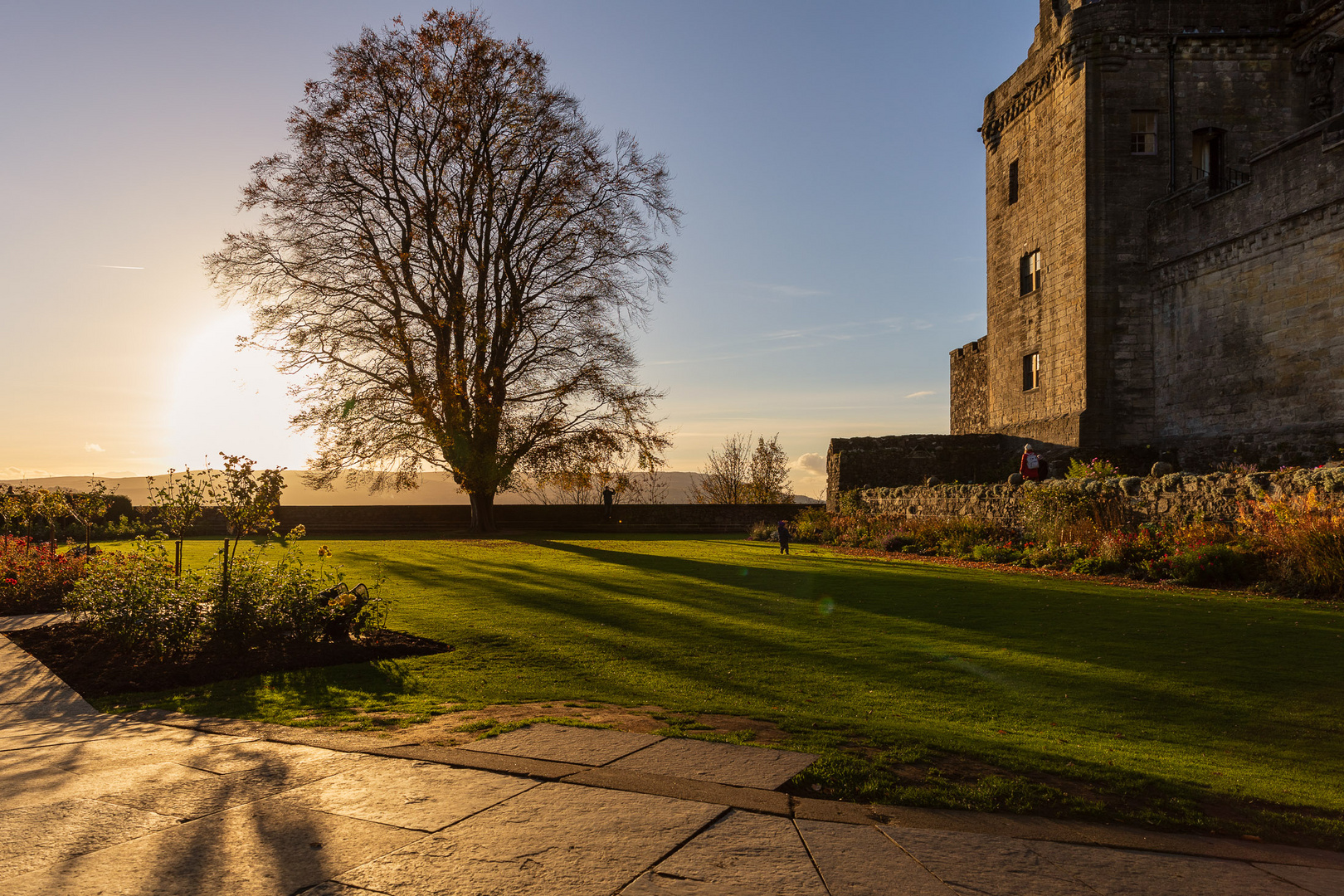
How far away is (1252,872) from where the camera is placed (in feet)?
10.8

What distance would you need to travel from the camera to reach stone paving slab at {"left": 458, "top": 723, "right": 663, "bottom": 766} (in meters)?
4.53

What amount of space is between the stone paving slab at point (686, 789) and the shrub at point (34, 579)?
11542 mm

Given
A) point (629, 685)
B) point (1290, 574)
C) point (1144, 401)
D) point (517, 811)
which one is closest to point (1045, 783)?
point (517, 811)

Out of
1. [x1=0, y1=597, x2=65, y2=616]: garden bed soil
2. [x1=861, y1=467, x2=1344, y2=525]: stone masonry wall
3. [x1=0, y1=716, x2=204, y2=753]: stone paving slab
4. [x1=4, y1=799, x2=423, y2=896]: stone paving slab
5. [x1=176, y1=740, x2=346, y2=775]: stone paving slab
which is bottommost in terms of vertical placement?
[x1=0, y1=597, x2=65, y2=616]: garden bed soil

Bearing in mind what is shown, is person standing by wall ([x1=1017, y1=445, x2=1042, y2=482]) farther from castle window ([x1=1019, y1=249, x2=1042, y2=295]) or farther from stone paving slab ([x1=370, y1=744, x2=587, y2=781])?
stone paving slab ([x1=370, y1=744, x2=587, y2=781])

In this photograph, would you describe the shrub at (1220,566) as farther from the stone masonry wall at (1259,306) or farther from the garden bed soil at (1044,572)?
the stone masonry wall at (1259,306)

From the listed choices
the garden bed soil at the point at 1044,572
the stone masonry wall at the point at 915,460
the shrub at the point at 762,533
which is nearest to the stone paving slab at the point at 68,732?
the garden bed soil at the point at 1044,572

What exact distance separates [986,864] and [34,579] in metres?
14.6

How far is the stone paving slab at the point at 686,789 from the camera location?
378 cm

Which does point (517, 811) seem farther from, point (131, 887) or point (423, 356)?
point (423, 356)

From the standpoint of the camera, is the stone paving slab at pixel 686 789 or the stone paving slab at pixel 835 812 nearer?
the stone paving slab at pixel 835 812

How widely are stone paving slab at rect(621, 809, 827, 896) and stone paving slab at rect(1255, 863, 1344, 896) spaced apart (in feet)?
6.54

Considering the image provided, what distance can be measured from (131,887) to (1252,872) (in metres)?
4.46

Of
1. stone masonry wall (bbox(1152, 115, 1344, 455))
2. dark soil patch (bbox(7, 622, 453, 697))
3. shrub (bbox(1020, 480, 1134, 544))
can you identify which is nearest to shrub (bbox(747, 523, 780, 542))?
shrub (bbox(1020, 480, 1134, 544))
